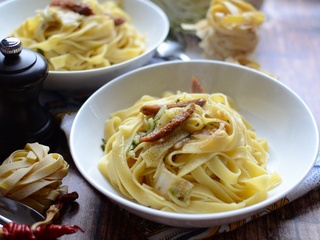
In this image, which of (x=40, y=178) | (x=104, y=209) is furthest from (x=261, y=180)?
(x=40, y=178)

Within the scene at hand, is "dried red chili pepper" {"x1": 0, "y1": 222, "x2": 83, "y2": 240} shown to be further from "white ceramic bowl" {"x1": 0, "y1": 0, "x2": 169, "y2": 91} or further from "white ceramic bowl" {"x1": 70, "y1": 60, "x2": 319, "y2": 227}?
"white ceramic bowl" {"x1": 0, "y1": 0, "x2": 169, "y2": 91}

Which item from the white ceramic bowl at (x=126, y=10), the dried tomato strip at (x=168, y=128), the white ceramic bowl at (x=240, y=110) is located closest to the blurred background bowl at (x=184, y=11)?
the white ceramic bowl at (x=126, y=10)

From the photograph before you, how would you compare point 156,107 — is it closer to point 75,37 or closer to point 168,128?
point 168,128

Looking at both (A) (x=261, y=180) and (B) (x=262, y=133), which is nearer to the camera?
(A) (x=261, y=180)

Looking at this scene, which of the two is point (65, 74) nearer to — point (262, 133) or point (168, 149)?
point (168, 149)

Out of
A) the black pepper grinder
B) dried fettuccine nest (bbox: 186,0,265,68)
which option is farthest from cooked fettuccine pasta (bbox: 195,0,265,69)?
the black pepper grinder

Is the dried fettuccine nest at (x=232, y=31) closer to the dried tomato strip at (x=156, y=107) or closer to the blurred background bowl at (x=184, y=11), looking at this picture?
the blurred background bowl at (x=184, y=11)
